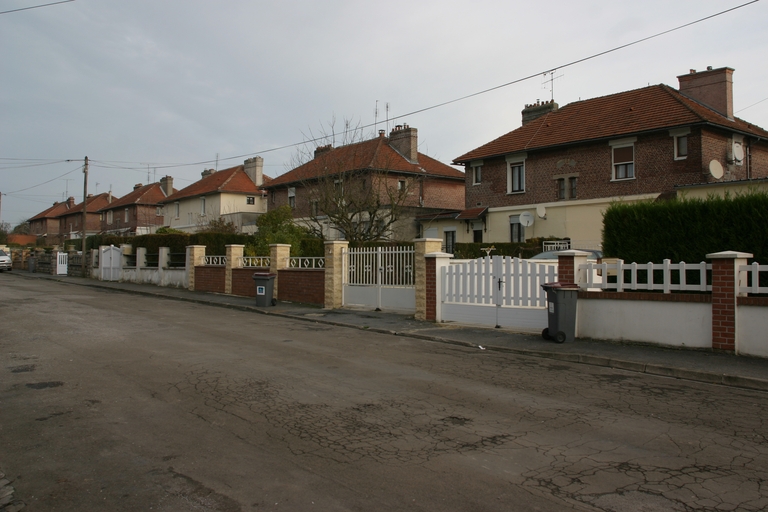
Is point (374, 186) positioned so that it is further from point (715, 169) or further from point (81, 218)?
point (81, 218)

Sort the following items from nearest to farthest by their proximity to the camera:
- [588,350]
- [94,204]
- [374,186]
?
[588,350] < [374,186] < [94,204]

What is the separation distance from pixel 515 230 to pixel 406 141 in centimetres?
1122

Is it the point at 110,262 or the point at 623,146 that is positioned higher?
the point at 623,146

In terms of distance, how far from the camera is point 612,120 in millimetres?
28312

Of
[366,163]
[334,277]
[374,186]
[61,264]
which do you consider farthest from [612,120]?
[61,264]

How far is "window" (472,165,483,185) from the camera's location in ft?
110

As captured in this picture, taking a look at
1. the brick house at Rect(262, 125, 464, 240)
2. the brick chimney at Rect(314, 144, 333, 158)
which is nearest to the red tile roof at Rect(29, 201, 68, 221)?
the brick house at Rect(262, 125, 464, 240)

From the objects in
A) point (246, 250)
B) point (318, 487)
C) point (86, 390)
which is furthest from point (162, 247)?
point (318, 487)

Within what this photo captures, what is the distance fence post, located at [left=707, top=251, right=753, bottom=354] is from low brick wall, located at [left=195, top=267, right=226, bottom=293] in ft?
59.0

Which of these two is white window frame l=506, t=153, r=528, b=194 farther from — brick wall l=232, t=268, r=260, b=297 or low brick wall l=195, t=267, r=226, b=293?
low brick wall l=195, t=267, r=226, b=293

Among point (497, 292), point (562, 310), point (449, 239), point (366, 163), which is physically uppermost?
point (366, 163)

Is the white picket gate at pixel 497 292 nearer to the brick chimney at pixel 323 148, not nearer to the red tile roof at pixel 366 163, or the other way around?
the red tile roof at pixel 366 163

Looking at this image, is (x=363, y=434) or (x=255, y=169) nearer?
(x=363, y=434)

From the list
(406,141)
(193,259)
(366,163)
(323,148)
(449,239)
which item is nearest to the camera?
(193,259)
